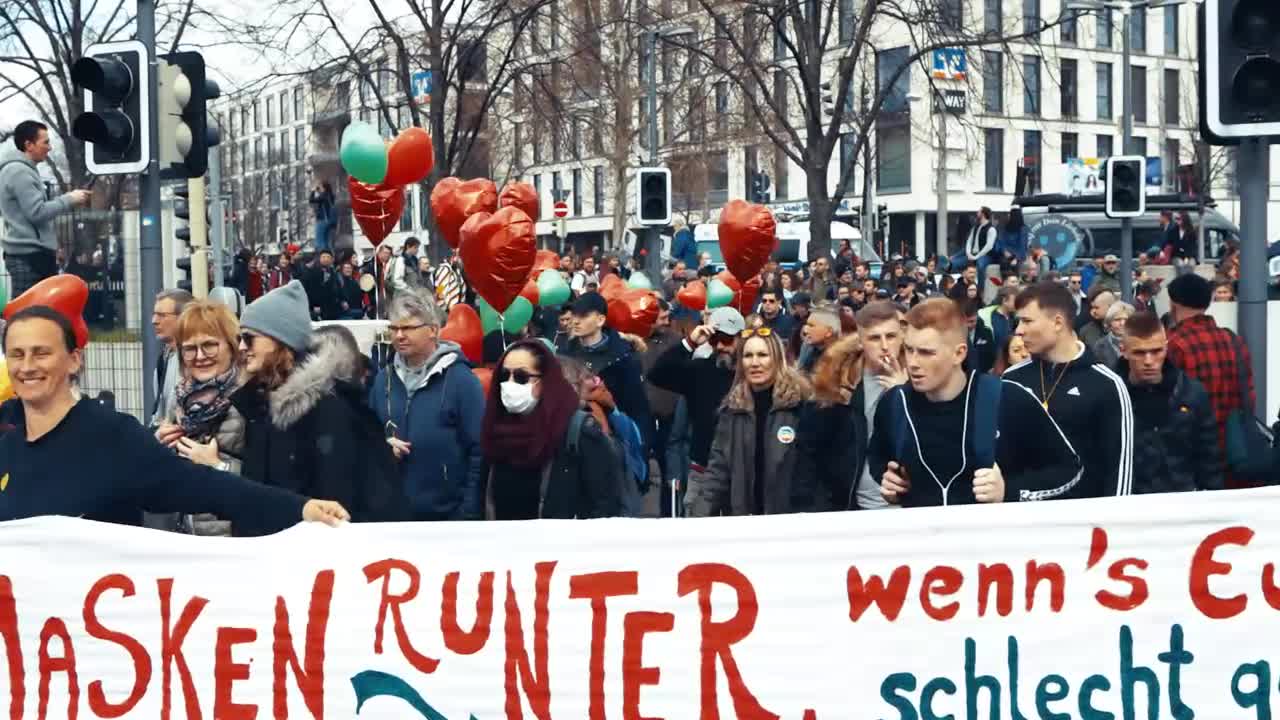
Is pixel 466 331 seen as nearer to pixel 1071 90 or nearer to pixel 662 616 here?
pixel 662 616

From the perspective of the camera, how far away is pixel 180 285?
36.2 feet

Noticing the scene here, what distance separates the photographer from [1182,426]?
741cm

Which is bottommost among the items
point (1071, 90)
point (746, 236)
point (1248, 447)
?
point (1248, 447)

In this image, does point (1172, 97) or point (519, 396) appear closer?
point (519, 396)

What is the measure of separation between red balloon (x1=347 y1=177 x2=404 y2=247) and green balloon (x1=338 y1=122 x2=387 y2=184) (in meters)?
0.15

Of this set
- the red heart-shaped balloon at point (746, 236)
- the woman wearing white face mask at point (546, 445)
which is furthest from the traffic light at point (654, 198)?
the woman wearing white face mask at point (546, 445)

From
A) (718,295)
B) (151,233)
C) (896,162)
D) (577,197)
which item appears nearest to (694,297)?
(718,295)

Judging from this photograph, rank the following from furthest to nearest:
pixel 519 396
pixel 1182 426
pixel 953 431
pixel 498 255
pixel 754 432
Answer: pixel 498 255 → pixel 754 432 → pixel 1182 426 → pixel 519 396 → pixel 953 431

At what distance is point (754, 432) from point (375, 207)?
7.66 meters

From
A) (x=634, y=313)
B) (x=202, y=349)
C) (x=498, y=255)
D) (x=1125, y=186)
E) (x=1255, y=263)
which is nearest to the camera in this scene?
(x=202, y=349)

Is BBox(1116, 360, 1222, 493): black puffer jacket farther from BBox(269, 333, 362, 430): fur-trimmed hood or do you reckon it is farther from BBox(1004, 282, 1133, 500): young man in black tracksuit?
BBox(269, 333, 362, 430): fur-trimmed hood

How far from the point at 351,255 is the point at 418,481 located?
49.4 feet

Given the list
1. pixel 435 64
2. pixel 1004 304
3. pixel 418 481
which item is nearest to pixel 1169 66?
pixel 435 64

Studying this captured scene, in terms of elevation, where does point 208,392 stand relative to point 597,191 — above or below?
below
